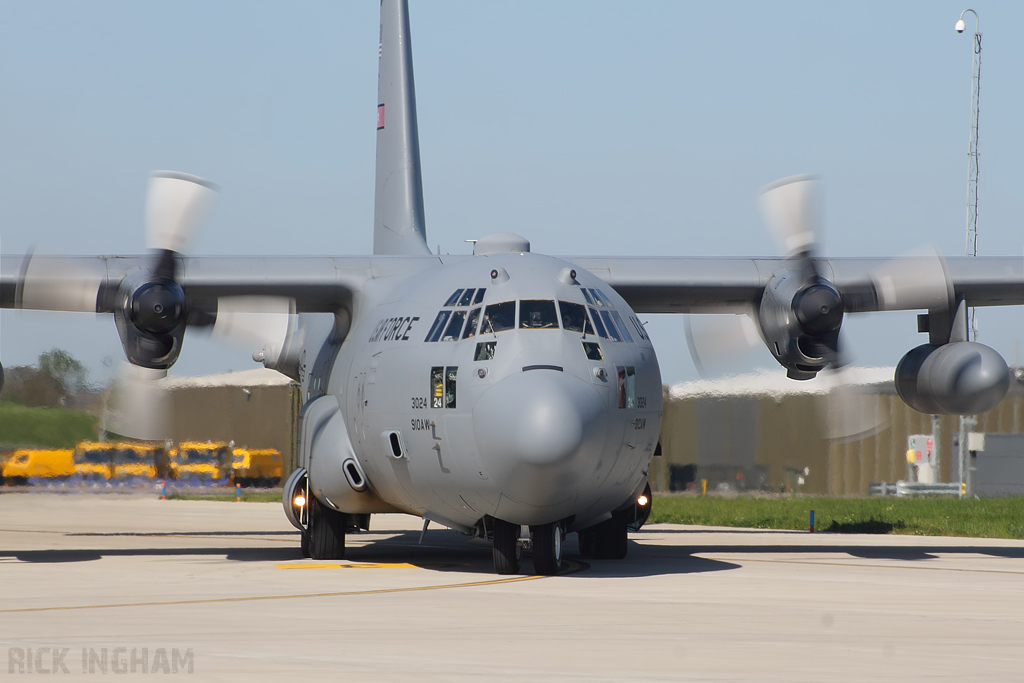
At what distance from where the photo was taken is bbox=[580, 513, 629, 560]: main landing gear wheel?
51.9 ft

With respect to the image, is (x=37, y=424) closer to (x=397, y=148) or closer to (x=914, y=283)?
(x=397, y=148)

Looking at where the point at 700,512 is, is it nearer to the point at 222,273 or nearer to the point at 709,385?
the point at 709,385

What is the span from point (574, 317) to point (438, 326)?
1.55 m

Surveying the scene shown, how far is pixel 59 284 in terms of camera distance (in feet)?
52.7

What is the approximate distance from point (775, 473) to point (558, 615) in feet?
69.9

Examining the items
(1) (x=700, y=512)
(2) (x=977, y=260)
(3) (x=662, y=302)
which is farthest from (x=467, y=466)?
(1) (x=700, y=512)

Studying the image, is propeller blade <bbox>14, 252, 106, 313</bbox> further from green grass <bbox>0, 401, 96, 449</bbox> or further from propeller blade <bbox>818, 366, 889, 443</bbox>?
green grass <bbox>0, 401, 96, 449</bbox>

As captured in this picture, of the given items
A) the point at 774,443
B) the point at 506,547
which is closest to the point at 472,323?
the point at 506,547

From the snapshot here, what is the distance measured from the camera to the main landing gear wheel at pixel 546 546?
13117 mm

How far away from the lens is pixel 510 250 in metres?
15.8

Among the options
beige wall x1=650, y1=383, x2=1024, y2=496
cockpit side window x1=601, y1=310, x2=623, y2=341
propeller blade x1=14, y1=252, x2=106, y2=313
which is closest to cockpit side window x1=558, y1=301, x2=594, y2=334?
cockpit side window x1=601, y1=310, x2=623, y2=341

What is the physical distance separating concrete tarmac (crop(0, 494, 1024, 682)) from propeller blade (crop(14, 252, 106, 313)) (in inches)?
132

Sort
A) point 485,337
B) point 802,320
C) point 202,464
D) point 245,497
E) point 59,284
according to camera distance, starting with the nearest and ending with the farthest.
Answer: point 485,337
point 802,320
point 59,284
point 202,464
point 245,497

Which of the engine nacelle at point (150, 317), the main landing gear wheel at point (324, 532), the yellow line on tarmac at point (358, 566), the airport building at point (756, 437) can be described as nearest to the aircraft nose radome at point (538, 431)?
the yellow line on tarmac at point (358, 566)
